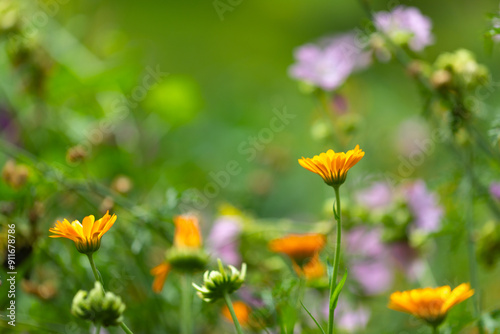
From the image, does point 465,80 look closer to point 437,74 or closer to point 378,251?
point 437,74

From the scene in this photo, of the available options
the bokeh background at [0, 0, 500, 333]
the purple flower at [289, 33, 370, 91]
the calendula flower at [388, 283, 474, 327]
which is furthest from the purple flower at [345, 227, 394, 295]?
the calendula flower at [388, 283, 474, 327]

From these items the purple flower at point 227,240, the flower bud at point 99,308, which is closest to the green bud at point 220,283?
the flower bud at point 99,308

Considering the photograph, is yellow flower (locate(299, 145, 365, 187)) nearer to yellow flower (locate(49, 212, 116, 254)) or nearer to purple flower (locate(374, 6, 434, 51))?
yellow flower (locate(49, 212, 116, 254))

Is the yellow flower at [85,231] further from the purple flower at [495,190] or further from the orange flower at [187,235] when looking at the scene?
the purple flower at [495,190]

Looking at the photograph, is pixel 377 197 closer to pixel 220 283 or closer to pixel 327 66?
pixel 327 66

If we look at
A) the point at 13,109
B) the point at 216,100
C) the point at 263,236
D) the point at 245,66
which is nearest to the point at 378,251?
the point at 263,236

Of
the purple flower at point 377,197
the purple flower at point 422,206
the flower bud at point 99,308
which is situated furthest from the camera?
the purple flower at point 377,197

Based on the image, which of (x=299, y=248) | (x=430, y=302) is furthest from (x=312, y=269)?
(x=430, y=302)
